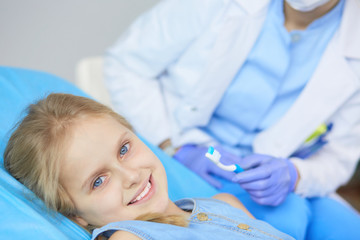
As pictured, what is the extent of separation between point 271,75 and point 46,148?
31.0 inches

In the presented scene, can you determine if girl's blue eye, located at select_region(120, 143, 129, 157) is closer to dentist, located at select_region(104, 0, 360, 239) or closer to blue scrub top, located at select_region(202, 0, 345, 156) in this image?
dentist, located at select_region(104, 0, 360, 239)

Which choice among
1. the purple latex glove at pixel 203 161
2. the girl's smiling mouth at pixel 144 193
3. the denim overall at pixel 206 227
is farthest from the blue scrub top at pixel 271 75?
the girl's smiling mouth at pixel 144 193

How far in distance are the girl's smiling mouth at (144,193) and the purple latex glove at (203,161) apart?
1.34 ft

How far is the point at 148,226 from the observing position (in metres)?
0.76

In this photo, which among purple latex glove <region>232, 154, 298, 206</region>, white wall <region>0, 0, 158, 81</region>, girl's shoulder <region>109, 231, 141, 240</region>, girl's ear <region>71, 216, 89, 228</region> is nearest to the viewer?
girl's shoulder <region>109, 231, 141, 240</region>

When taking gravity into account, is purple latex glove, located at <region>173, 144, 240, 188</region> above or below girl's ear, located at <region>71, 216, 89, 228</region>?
below

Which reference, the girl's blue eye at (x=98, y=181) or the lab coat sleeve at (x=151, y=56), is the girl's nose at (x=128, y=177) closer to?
the girl's blue eye at (x=98, y=181)

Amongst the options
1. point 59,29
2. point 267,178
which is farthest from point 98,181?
point 59,29

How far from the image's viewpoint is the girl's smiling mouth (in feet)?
2.70

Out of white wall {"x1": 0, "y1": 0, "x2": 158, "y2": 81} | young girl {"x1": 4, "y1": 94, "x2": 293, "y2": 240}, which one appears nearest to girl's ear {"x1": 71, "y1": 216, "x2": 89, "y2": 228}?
young girl {"x1": 4, "y1": 94, "x2": 293, "y2": 240}

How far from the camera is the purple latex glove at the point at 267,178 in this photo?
3.42 feet

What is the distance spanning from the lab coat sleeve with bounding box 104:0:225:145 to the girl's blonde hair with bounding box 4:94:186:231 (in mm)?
500

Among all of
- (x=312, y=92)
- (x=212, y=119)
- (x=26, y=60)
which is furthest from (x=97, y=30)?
(x=312, y=92)

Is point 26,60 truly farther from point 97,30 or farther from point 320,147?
point 320,147
